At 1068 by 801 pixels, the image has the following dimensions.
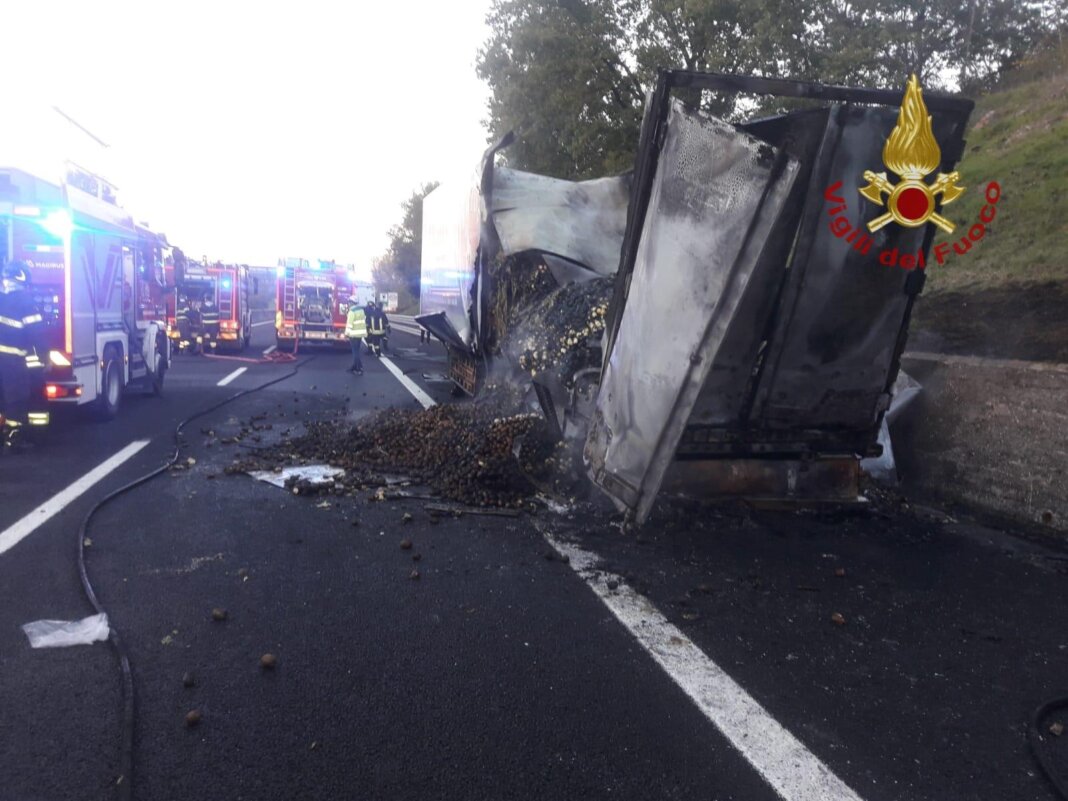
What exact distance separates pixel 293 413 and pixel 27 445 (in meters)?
3.92

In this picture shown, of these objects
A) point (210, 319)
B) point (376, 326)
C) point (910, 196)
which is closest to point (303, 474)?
point (910, 196)

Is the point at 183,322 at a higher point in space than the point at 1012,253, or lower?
lower

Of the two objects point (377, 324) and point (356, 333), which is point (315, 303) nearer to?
point (377, 324)

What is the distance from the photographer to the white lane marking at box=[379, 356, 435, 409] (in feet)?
50.3

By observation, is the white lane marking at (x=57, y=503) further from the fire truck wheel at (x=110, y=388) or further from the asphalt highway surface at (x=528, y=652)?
the fire truck wheel at (x=110, y=388)

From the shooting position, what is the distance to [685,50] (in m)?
23.2

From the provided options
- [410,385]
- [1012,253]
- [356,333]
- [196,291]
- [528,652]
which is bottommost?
[410,385]

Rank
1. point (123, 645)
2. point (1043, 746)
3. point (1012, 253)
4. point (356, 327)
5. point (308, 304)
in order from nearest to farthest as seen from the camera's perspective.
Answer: point (1043, 746) → point (123, 645) → point (1012, 253) → point (356, 327) → point (308, 304)

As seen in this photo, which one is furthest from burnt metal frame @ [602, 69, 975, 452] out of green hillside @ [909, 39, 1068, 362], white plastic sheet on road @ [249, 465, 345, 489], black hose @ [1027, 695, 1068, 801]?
green hillside @ [909, 39, 1068, 362]

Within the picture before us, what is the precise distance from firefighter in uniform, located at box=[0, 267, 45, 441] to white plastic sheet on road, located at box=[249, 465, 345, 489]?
325cm

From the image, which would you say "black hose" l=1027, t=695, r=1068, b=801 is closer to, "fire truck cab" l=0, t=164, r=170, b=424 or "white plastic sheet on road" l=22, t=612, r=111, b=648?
"white plastic sheet on road" l=22, t=612, r=111, b=648

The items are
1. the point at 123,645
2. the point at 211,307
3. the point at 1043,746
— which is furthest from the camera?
the point at 211,307

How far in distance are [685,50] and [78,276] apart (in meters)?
17.3

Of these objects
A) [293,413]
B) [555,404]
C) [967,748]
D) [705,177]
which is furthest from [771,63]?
[967,748]
